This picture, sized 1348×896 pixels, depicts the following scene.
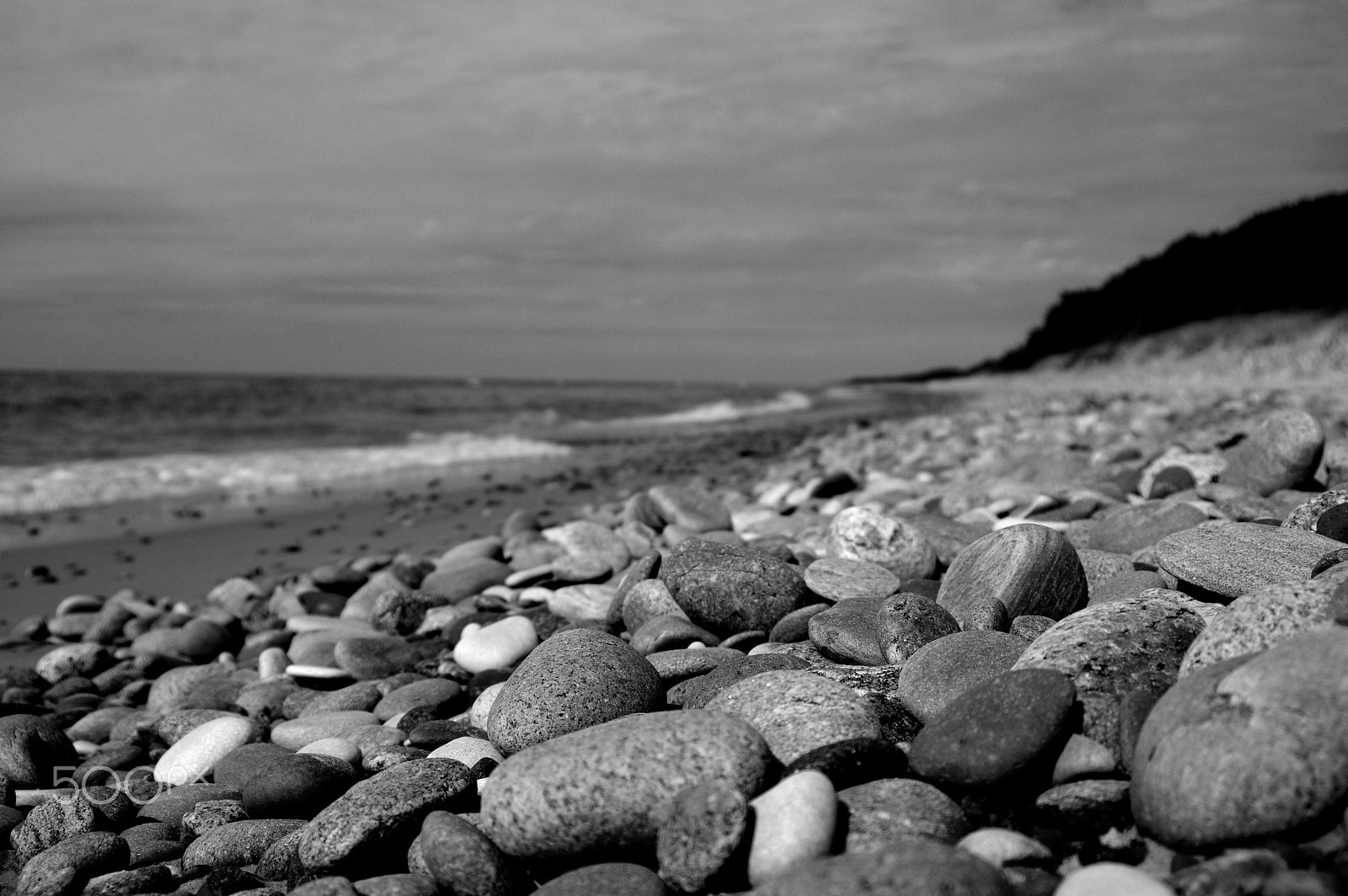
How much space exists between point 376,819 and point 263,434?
19578mm

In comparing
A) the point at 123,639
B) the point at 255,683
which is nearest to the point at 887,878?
the point at 255,683

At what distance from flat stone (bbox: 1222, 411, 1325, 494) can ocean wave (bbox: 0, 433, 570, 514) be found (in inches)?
423

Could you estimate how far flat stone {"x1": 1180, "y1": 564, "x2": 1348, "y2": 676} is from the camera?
253 centimetres

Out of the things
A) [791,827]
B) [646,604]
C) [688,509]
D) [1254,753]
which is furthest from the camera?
[688,509]

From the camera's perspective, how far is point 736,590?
4223 mm

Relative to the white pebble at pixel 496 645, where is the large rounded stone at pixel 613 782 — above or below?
above

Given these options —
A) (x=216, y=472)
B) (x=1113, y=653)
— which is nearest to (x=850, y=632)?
(x=1113, y=653)

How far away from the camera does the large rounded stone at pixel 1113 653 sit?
2633 millimetres

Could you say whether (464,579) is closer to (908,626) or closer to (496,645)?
(496,645)

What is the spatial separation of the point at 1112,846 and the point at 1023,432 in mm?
11137

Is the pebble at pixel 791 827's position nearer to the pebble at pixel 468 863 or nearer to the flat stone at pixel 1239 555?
the pebble at pixel 468 863

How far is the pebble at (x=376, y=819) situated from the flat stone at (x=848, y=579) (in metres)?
1.87

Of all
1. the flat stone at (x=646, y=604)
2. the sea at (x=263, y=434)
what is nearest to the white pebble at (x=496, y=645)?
the flat stone at (x=646, y=604)

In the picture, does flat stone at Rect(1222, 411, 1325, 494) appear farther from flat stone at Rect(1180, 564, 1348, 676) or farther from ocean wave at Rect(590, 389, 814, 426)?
ocean wave at Rect(590, 389, 814, 426)
